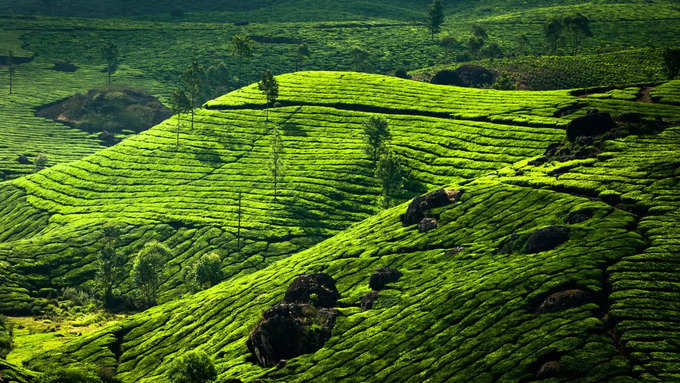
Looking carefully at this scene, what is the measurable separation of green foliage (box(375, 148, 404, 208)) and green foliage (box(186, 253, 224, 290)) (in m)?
44.0

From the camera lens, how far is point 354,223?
14788 cm

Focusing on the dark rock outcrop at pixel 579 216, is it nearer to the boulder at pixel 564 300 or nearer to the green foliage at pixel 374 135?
the boulder at pixel 564 300

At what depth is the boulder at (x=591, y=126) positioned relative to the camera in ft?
412

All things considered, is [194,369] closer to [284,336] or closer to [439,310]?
[284,336]

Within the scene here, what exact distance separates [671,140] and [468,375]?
77075 millimetres

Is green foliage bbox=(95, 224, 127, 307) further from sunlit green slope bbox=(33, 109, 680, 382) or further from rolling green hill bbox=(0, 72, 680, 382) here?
sunlit green slope bbox=(33, 109, 680, 382)

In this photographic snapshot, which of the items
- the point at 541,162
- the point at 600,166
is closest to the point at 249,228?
the point at 541,162

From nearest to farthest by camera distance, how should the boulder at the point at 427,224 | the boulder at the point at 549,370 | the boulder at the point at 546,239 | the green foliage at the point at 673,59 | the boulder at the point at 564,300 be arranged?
the boulder at the point at 549,370
the boulder at the point at 564,300
the boulder at the point at 546,239
the boulder at the point at 427,224
the green foliage at the point at 673,59

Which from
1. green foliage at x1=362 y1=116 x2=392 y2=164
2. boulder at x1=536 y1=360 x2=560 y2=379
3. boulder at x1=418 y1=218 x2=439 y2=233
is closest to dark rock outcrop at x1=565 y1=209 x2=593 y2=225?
boulder at x1=418 y1=218 x2=439 y2=233

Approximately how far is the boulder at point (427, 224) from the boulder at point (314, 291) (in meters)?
21.3

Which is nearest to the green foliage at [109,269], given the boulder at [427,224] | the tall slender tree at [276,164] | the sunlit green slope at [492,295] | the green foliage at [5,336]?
the sunlit green slope at [492,295]

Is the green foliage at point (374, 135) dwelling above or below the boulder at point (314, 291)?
above

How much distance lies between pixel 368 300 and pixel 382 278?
5.49 m

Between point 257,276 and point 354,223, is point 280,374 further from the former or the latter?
point 354,223
